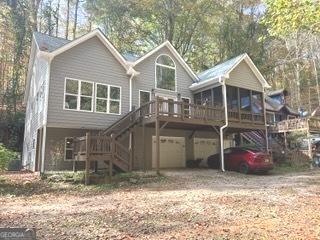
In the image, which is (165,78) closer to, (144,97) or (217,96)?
(144,97)

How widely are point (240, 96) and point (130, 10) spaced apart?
686 inches

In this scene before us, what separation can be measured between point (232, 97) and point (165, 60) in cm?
532

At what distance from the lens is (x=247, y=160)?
17.0m

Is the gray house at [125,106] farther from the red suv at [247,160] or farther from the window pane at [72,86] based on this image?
the red suv at [247,160]

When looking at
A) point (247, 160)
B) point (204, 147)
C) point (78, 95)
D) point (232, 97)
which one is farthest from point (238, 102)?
point (78, 95)

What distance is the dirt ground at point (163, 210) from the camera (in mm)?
6359

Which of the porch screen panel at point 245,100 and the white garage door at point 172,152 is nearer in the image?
the white garage door at point 172,152

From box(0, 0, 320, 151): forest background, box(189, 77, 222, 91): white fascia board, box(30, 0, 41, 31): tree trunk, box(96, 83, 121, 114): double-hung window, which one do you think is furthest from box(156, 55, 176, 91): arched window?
box(30, 0, 41, 31): tree trunk

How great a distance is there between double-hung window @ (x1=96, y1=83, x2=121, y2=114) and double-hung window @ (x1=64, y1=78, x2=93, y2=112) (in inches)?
19.0

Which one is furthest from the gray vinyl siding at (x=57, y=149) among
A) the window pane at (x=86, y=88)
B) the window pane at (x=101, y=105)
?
the window pane at (x=86, y=88)

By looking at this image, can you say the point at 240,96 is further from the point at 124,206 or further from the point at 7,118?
the point at 7,118

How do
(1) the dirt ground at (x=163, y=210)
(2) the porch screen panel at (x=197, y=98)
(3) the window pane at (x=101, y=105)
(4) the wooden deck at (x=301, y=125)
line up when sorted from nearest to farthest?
1. (1) the dirt ground at (x=163, y=210)
2. (3) the window pane at (x=101, y=105)
3. (2) the porch screen panel at (x=197, y=98)
4. (4) the wooden deck at (x=301, y=125)

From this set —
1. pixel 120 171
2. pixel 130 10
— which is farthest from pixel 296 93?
pixel 120 171

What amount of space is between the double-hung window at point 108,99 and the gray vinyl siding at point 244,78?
24.3 feet
